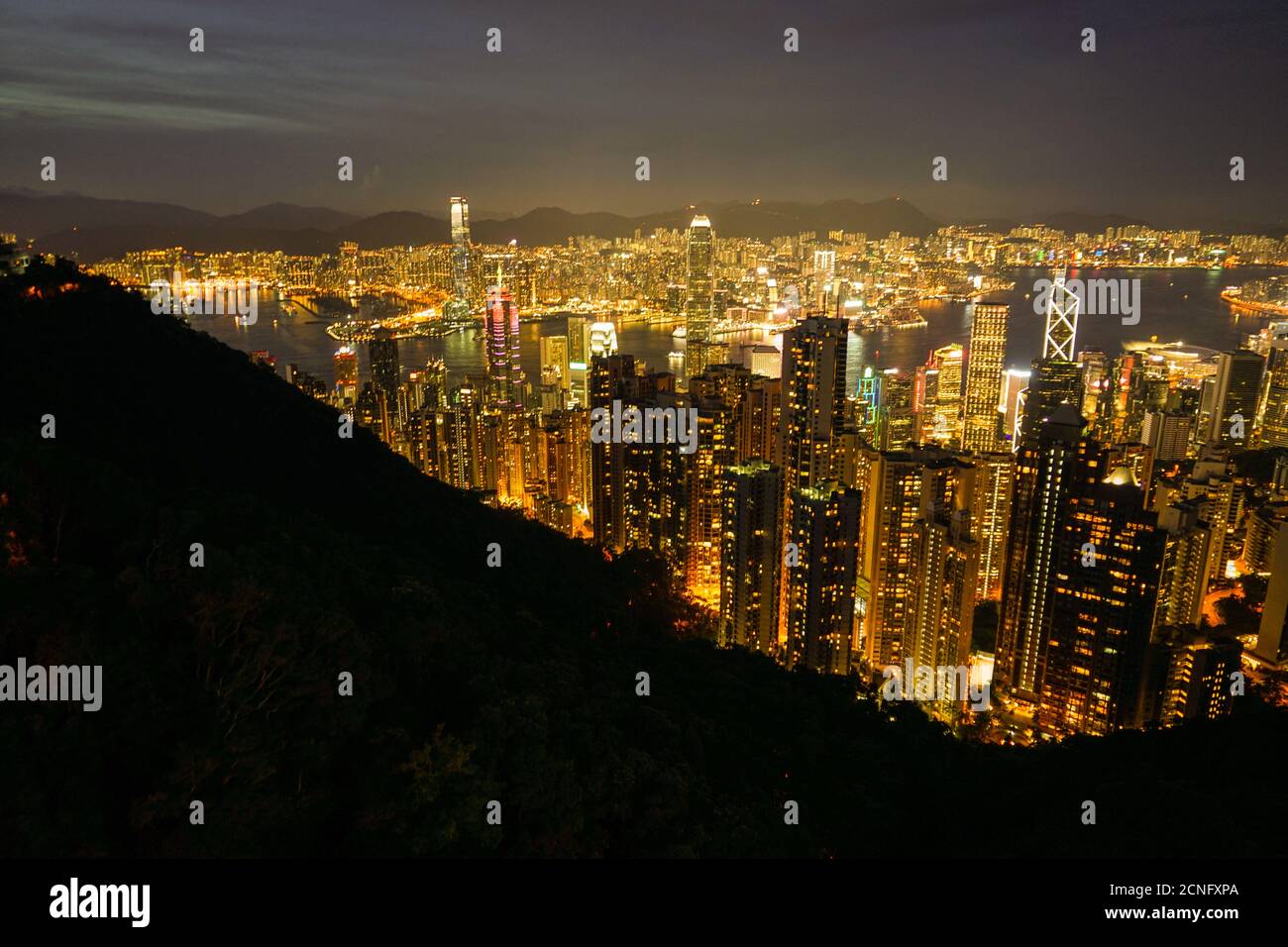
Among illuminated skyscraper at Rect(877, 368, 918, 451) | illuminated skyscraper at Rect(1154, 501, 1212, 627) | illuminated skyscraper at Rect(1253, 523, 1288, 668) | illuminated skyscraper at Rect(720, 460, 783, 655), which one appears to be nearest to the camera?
illuminated skyscraper at Rect(1253, 523, 1288, 668)

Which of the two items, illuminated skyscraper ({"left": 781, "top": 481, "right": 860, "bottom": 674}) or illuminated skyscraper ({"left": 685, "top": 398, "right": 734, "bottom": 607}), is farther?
illuminated skyscraper ({"left": 685, "top": 398, "right": 734, "bottom": 607})

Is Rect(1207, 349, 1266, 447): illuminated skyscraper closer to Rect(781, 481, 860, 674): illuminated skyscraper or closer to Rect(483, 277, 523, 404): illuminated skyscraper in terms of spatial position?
Rect(781, 481, 860, 674): illuminated skyscraper

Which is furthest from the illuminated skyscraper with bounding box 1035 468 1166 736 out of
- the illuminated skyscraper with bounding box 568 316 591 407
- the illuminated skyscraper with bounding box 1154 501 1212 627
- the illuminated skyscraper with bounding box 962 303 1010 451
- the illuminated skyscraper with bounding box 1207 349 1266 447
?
the illuminated skyscraper with bounding box 568 316 591 407

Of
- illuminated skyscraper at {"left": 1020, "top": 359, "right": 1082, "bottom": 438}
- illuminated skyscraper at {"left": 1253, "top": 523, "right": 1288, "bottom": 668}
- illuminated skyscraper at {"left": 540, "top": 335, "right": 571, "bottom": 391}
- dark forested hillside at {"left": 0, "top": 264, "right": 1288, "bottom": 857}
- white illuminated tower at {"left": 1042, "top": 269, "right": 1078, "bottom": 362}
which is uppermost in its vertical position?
white illuminated tower at {"left": 1042, "top": 269, "right": 1078, "bottom": 362}

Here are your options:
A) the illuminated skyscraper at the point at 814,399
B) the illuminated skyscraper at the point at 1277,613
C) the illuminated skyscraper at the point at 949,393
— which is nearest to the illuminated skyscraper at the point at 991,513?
the illuminated skyscraper at the point at 814,399

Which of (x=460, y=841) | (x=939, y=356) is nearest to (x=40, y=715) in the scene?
(x=460, y=841)

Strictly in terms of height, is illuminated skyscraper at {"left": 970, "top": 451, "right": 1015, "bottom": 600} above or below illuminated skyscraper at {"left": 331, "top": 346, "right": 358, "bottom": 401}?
below

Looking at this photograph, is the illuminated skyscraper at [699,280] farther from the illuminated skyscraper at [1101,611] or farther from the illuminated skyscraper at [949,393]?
the illuminated skyscraper at [1101,611]

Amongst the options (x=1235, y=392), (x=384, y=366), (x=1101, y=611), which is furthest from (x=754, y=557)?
(x=1235, y=392)
